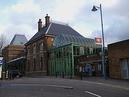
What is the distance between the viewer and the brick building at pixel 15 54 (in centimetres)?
7941

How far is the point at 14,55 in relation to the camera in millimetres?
91188

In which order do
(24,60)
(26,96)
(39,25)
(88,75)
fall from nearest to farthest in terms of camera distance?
(26,96), (88,75), (39,25), (24,60)

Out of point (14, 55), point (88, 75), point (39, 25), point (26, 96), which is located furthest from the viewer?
point (14, 55)

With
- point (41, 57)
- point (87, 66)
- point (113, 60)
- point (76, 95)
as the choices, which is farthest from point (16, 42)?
point (76, 95)

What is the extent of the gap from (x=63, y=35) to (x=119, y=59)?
20.8 metres

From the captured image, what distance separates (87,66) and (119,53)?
28.7ft

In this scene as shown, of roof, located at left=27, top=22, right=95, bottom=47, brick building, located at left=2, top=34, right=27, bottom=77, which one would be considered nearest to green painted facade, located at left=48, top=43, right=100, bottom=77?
roof, located at left=27, top=22, right=95, bottom=47

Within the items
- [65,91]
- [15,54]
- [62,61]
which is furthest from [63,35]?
[15,54]

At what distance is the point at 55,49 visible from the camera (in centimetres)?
5391

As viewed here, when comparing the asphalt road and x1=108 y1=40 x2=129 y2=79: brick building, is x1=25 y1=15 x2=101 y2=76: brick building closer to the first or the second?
x1=108 y1=40 x2=129 y2=79: brick building

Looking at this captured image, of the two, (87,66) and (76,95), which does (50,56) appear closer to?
(87,66)

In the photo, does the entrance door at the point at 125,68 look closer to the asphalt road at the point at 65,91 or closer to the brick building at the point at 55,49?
the asphalt road at the point at 65,91

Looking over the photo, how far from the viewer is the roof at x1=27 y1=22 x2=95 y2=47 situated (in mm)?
53938

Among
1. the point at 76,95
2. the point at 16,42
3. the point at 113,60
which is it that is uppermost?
the point at 16,42
